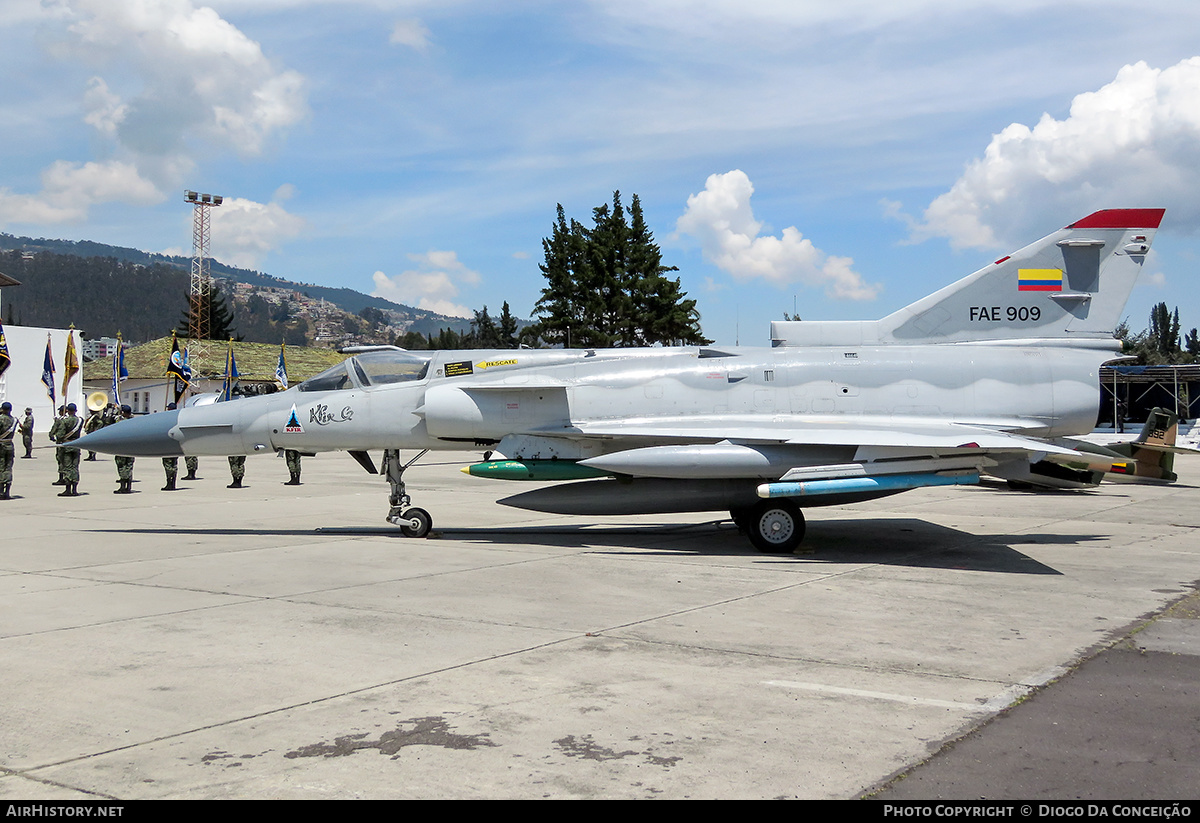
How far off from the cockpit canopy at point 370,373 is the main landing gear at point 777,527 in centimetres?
474

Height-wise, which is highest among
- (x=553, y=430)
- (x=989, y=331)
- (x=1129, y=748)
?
(x=989, y=331)

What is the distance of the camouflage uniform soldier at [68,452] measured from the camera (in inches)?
703

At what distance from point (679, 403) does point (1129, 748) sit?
740cm

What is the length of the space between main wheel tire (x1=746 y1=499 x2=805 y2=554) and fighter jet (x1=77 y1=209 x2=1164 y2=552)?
0.06 ft

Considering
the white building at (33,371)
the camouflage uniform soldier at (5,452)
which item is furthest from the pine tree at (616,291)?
the camouflage uniform soldier at (5,452)

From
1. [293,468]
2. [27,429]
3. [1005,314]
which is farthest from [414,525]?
[27,429]

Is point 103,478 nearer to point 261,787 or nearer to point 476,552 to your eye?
point 476,552

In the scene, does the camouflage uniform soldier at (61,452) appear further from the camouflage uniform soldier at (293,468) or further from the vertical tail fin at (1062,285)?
the vertical tail fin at (1062,285)

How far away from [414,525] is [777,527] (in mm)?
4771

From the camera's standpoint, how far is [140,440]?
11953mm

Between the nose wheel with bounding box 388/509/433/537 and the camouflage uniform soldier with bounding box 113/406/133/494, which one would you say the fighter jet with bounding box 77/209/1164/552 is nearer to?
the nose wheel with bounding box 388/509/433/537

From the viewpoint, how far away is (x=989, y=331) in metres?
12.2

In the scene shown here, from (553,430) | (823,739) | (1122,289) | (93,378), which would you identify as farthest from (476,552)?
(93,378)

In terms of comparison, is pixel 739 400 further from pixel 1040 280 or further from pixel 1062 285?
pixel 1062 285
